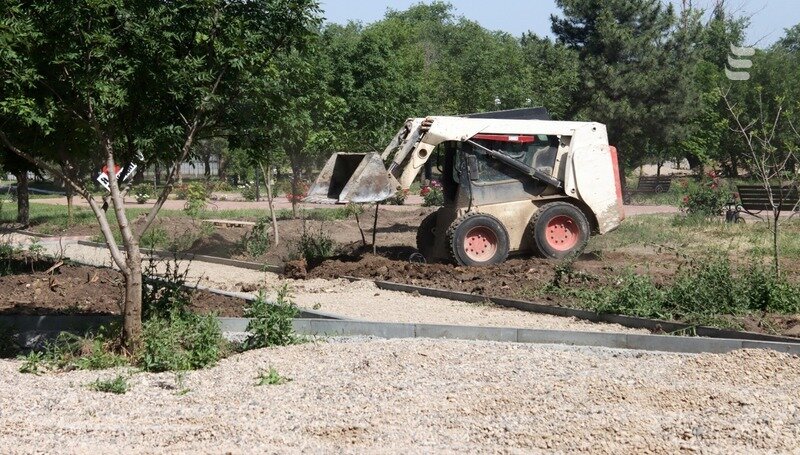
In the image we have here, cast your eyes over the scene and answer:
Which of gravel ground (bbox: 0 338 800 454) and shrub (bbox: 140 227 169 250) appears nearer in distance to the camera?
gravel ground (bbox: 0 338 800 454)

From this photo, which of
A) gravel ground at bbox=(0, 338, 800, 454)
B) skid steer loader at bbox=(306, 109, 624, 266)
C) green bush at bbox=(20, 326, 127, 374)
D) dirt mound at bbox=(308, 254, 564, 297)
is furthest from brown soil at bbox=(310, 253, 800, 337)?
green bush at bbox=(20, 326, 127, 374)

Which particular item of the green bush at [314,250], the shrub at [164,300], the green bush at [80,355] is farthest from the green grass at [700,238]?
the green bush at [80,355]

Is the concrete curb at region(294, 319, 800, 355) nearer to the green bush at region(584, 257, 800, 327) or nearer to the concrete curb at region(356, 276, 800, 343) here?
the concrete curb at region(356, 276, 800, 343)

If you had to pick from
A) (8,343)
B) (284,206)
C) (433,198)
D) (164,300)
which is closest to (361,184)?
(164,300)

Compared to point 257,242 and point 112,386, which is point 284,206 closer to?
point 257,242

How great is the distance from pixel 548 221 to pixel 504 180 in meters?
0.89

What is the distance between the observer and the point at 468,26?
94625 mm

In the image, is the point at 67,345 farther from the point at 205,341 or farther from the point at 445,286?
the point at 445,286

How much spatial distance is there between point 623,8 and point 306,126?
20.1 metres

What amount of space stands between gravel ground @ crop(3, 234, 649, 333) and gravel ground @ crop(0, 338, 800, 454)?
6.43 feet

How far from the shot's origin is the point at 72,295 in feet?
39.7

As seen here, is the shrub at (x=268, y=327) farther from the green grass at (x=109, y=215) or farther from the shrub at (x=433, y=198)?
the shrub at (x=433, y=198)

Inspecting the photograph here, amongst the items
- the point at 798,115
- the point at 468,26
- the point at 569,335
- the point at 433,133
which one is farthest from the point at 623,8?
the point at 468,26

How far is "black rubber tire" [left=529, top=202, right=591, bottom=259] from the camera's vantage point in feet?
50.9
